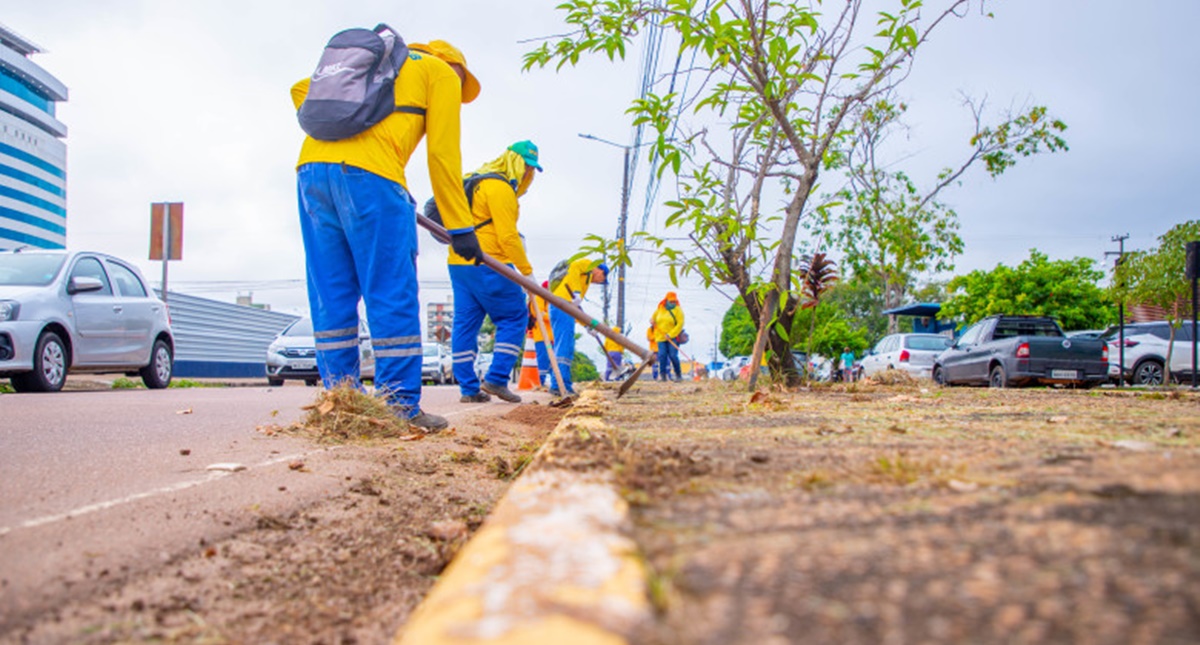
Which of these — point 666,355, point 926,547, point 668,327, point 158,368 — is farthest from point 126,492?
point 666,355

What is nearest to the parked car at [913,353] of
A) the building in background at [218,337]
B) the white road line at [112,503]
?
the building in background at [218,337]

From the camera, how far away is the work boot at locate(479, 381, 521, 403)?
693 cm

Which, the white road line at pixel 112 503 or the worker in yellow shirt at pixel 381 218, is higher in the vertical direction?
the worker in yellow shirt at pixel 381 218

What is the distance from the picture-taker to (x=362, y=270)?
153 inches

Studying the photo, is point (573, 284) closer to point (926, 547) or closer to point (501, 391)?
point (501, 391)

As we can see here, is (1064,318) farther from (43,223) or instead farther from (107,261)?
(43,223)

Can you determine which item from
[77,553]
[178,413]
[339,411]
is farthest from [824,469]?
[178,413]

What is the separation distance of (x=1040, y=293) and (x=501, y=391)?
2572 cm

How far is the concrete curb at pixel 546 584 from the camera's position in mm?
753

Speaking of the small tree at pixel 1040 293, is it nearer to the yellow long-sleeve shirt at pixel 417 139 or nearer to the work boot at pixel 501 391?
the work boot at pixel 501 391

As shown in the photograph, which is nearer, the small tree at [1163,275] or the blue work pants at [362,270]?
the blue work pants at [362,270]

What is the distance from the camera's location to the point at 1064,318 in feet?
88.7

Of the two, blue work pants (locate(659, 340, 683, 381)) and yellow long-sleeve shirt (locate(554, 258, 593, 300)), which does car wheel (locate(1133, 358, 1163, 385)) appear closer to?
blue work pants (locate(659, 340, 683, 381))

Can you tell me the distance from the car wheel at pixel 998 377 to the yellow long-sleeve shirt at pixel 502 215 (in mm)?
9234
